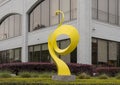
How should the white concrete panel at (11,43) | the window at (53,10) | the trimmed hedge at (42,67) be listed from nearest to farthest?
the trimmed hedge at (42,67)
the window at (53,10)
the white concrete panel at (11,43)

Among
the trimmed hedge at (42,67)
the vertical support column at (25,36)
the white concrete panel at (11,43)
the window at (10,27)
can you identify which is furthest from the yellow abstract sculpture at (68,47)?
the window at (10,27)

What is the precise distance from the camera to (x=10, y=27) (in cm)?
4022

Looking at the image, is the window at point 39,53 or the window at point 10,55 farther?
the window at point 10,55

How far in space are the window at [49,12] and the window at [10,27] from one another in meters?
3.19

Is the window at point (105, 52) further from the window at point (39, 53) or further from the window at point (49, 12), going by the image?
the window at point (39, 53)

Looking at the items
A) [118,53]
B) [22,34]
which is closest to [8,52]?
[22,34]

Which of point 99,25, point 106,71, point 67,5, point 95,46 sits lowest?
point 106,71

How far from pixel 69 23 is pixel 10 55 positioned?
46.8ft

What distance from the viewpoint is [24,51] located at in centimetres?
3422

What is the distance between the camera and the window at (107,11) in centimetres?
2717

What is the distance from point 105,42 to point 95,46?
5.81 feet

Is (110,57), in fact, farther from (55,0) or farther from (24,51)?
(24,51)

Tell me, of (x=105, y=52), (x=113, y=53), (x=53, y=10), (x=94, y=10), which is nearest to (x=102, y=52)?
(x=105, y=52)

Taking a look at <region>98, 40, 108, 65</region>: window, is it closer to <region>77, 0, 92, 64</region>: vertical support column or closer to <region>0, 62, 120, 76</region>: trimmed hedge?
<region>77, 0, 92, 64</region>: vertical support column
